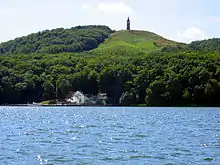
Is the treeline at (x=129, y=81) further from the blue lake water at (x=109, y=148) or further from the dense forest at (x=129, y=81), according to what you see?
the blue lake water at (x=109, y=148)

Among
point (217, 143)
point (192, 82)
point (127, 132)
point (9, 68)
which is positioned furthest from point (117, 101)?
point (217, 143)

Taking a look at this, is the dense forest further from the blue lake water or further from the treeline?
the blue lake water

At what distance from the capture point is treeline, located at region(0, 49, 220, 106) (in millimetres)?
149750

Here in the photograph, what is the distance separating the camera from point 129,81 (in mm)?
167000

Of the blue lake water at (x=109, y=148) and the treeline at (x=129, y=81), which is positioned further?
the treeline at (x=129, y=81)

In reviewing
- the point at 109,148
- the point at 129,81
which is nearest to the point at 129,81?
the point at 129,81

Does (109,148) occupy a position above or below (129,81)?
below

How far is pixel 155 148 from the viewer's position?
39656mm

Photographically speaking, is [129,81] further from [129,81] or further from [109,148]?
[109,148]

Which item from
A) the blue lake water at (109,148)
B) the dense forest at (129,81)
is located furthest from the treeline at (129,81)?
the blue lake water at (109,148)

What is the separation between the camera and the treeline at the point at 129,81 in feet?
491

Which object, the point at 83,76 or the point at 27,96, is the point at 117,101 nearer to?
the point at 83,76

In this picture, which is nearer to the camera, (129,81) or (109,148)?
(109,148)

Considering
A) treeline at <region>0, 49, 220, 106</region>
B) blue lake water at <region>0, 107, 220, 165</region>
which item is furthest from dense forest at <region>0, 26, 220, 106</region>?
blue lake water at <region>0, 107, 220, 165</region>
